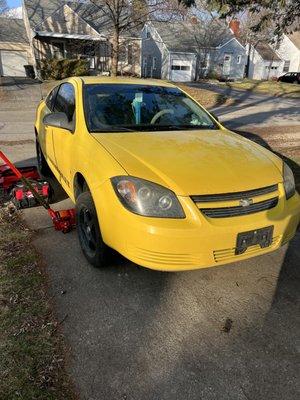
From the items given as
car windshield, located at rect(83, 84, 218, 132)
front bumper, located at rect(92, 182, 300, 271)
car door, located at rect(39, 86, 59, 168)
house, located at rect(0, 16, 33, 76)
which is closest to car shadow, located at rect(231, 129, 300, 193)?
car windshield, located at rect(83, 84, 218, 132)

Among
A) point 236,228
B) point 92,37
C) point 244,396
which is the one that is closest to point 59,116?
point 236,228

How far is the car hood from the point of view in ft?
9.50

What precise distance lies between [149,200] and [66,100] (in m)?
2.40

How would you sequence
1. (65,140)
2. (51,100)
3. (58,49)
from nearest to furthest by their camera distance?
(65,140) → (51,100) → (58,49)

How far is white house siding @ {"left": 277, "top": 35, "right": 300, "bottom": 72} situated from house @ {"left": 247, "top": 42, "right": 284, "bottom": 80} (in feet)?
11.3

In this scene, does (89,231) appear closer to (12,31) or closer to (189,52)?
(12,31)

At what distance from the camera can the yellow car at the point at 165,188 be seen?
2773mm

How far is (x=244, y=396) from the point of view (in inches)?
89.4

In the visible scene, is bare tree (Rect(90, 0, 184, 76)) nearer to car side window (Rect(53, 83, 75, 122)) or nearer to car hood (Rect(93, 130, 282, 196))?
car side window (Rect(53, 83, 75, 122))

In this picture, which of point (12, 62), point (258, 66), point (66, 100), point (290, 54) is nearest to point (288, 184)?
point (66, 100)

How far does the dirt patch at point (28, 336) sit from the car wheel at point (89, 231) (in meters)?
0.47

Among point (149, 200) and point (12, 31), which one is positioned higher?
point (12, 31)

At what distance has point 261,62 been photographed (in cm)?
5103

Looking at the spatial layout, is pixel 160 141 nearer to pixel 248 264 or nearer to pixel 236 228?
pixel 236 228
